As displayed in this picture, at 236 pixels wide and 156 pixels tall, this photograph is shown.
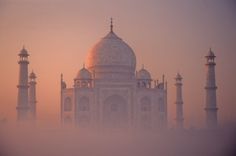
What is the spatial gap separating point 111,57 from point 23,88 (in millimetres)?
4281

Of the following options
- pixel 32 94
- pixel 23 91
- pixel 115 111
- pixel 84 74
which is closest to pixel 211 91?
pixel 115 111

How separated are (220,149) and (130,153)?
249 cm

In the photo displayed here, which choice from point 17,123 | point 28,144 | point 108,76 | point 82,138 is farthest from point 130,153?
point 108,76

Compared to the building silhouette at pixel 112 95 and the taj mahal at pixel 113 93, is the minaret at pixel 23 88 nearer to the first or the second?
the taj mahal at pixel 113 93

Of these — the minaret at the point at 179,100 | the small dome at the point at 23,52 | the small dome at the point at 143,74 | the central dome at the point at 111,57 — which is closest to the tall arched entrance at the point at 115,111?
the central dome at the point at 111,57

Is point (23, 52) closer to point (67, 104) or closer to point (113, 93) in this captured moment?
point (67, 104)

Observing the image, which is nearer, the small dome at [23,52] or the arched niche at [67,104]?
the small dome at [23,52]

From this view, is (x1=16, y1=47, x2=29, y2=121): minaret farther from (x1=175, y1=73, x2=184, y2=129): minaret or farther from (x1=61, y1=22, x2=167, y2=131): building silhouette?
(x1=175, y1=73, x2=184, y2=129): minaret

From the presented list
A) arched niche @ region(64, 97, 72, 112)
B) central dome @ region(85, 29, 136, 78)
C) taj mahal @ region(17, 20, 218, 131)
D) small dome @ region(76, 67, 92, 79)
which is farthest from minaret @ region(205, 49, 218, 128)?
arched niche @ region(64, 97, 72, 112)

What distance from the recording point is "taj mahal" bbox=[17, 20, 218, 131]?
1736 centimetres

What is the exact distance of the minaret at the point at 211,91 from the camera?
1644 centimetres

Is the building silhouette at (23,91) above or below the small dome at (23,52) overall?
below

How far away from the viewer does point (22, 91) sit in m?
16.9

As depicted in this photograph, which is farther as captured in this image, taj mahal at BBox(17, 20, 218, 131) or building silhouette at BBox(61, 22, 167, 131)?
building silhouette at BBox(61, 22, 167, 131)
